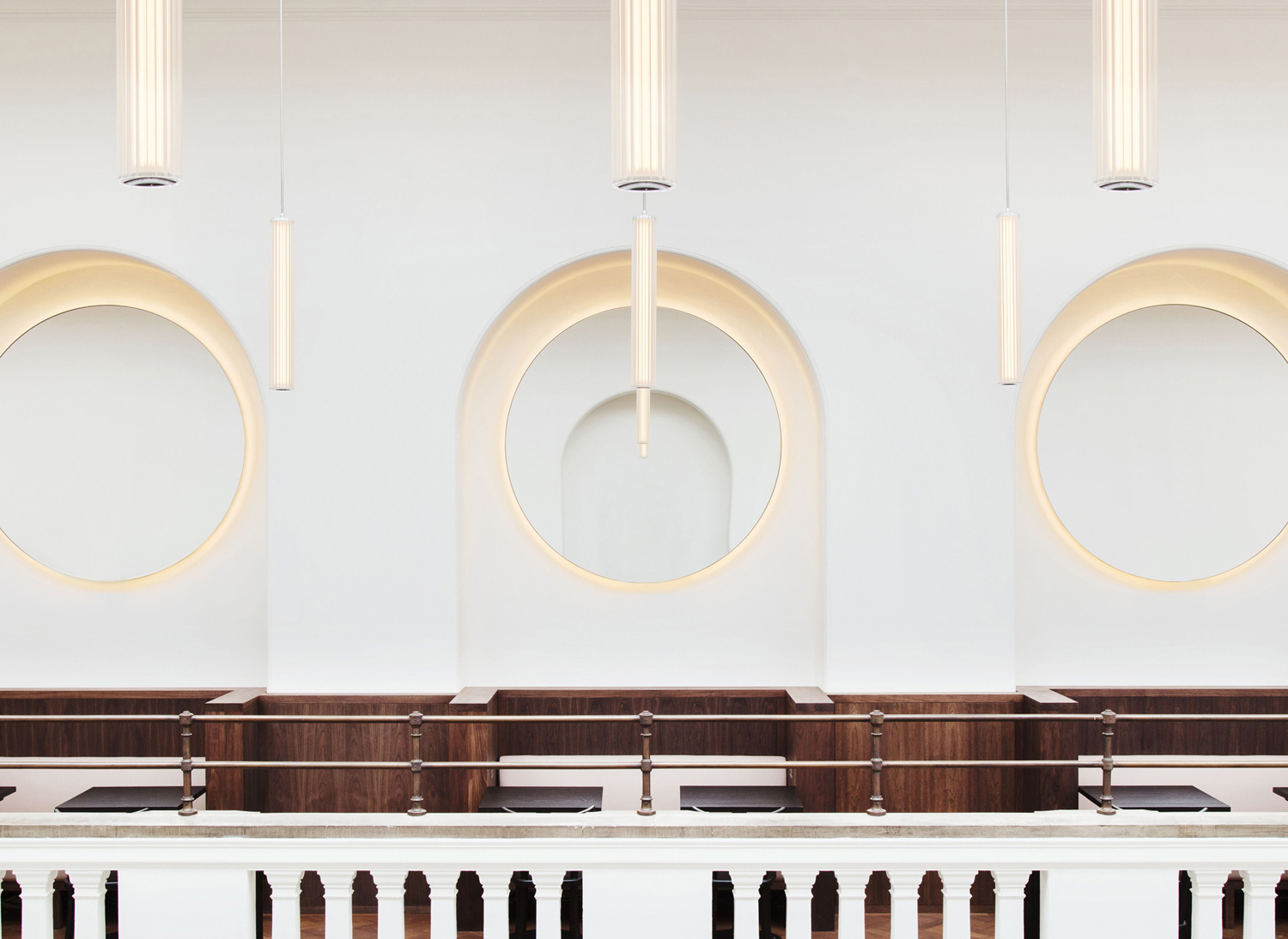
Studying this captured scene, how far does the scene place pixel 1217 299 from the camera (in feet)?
20.9

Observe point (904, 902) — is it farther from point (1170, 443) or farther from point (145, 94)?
point (145, 94)

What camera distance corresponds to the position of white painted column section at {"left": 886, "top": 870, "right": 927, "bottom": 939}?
4.15 metres

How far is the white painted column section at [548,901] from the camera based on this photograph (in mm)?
4133

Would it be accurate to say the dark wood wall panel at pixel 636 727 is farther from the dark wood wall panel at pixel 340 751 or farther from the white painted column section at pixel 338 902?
the white painted column section at pixel 338 902

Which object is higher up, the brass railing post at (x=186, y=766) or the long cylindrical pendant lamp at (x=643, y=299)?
the long cylindrical pendant lamp at (x=643, y=299)

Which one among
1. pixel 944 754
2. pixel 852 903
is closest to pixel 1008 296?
pixel 944 754

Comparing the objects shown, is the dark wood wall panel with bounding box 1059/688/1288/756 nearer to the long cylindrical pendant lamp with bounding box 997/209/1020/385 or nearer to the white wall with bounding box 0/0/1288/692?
the white wall with bounding box 0/0/1288/692

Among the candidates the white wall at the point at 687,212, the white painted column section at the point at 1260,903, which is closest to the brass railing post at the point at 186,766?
the white painted column section at the point at 1260,903

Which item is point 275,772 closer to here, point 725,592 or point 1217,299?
point 725,592

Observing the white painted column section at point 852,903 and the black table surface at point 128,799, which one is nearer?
the white painted column section at point 852,903

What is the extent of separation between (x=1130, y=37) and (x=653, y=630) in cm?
431

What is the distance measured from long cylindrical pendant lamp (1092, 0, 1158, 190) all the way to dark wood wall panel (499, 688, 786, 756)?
158 inches

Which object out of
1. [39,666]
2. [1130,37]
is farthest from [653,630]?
[1130,37]

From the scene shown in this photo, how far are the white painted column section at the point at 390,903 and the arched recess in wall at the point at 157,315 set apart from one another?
113 inches
